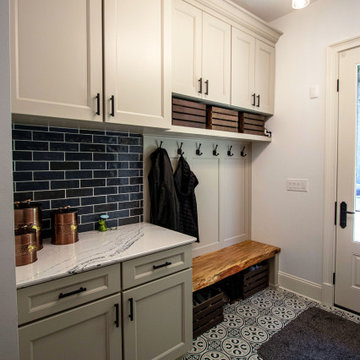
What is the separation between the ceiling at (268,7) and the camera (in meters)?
2.36

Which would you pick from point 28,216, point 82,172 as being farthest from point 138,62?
point 28,216

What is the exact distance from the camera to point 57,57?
4.27ft

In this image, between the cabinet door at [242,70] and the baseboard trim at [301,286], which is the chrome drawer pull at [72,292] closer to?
the cabinet door at [242,70]

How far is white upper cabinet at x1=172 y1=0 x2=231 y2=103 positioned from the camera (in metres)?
1.86

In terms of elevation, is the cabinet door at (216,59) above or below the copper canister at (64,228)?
above

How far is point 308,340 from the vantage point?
1869 mm

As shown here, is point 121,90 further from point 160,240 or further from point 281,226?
point 281,226

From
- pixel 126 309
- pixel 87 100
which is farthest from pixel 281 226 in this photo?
pixel 87 100

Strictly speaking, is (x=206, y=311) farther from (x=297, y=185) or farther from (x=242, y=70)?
(x=242, y=70)

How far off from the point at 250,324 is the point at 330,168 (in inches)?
60.9

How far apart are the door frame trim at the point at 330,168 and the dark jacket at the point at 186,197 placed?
1.24 m

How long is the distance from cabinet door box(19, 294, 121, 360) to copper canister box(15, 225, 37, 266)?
0.94ft

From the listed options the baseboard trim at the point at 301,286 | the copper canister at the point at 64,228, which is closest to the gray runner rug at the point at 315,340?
the baseboard trim at the point at 301,286

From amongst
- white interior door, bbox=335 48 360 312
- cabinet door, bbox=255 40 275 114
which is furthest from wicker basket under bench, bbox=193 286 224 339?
cabinet door, bbox=255 40 275 114
